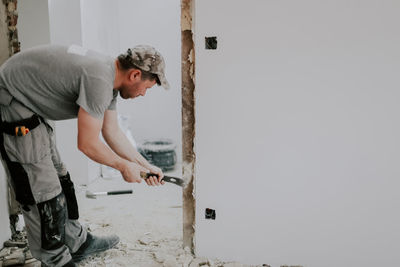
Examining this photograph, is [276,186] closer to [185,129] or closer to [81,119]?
[185,129]

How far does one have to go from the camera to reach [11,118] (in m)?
1.48

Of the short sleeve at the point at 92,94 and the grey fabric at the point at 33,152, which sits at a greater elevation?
the short sleeve at the point at 92,94

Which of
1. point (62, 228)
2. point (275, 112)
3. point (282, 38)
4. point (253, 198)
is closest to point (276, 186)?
point (253, 198)

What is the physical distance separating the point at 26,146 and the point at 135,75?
0.60 meters

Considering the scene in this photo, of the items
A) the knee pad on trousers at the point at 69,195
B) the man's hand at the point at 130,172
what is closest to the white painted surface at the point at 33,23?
the knee pad on trousers at the point at 69,195

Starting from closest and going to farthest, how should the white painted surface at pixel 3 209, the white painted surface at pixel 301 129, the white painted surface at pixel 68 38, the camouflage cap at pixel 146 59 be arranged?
the camouflage cap at pixel 146 59 → the white painted surface at pixel 301 129 → the white painted surface at pixel 3 209 → the white painted surface at pixel 68 38

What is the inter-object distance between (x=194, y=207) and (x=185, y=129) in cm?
48

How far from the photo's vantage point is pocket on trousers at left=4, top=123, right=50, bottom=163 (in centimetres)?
146

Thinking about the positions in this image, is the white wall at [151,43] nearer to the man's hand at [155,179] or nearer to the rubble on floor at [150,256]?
Answer: the rubble on floor at [150,256]

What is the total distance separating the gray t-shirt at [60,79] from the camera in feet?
4.55

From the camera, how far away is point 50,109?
1.51 metres

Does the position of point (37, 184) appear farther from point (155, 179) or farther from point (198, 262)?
point (198, 262)

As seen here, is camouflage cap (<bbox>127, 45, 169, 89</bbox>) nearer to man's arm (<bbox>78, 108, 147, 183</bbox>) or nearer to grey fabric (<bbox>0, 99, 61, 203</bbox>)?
man's arm (<bbox>78, 108, 147, 183</bbox>)

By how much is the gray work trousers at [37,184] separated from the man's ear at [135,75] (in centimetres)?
49
